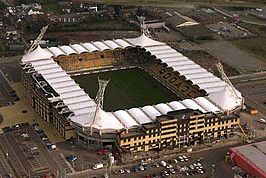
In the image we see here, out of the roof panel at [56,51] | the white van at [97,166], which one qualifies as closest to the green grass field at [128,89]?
the roof panel at [56,51]

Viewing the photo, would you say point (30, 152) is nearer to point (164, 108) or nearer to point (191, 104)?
point (164, 108)

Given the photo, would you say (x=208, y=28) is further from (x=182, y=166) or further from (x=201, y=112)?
(x=182, y=166)

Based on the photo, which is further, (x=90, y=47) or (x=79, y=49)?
(x=90, y=47)

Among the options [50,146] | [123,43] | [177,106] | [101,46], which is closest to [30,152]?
[50,146]

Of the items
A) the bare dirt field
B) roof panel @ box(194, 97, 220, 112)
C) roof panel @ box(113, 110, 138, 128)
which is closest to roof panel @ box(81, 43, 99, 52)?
the bare dirt field

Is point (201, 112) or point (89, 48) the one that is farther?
point (89, 48)

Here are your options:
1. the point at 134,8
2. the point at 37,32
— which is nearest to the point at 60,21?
the point at 37,32
